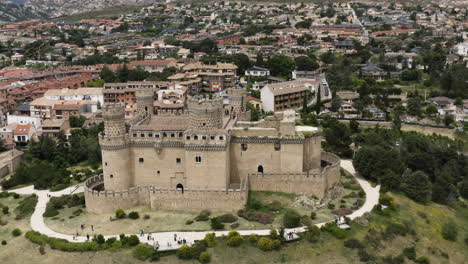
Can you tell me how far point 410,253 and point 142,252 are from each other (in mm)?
26065

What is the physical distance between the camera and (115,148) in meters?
52.2

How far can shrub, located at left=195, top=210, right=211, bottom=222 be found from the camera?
4889cm

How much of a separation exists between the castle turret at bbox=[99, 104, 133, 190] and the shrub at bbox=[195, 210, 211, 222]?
9.63 m

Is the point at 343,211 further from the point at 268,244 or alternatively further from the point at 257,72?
the point at 257,72

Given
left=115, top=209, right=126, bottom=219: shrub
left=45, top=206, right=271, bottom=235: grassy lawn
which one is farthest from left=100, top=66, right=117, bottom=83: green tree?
left=115, top=209, right=126, bottom=219: shrub

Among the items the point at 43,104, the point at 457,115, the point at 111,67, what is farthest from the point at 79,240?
the point at 111,67

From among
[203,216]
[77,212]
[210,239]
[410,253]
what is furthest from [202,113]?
[410,253]

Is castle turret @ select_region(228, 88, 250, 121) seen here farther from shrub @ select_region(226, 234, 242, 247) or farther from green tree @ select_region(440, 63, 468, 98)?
green tree @ select_region(440, 63, 468, 98)

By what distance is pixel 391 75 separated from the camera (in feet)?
375

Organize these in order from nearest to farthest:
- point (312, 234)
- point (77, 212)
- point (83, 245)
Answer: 1. point (83, 245)
2. point (312, 234)
3. point (77, 212)

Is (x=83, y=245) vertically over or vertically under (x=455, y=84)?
under

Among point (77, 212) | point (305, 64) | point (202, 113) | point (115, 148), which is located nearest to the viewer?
point (202, 113)

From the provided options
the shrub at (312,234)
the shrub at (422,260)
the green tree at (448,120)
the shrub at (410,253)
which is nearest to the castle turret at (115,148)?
the shrub at (312,234)

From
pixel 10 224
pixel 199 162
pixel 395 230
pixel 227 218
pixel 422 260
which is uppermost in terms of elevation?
pixel 199 162
